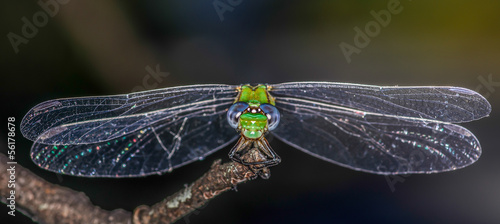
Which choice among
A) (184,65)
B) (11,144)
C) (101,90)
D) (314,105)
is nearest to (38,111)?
(11,144)

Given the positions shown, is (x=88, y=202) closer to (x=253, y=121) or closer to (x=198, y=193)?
(x=198, y=193)

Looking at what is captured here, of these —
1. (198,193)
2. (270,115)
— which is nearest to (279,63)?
(270,115)

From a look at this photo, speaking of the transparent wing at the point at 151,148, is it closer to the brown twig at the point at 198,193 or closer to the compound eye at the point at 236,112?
the compound eye at the point at 236,112

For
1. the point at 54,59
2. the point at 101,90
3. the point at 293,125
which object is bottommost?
the point at 293,125

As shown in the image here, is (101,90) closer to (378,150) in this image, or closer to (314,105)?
(314,105)

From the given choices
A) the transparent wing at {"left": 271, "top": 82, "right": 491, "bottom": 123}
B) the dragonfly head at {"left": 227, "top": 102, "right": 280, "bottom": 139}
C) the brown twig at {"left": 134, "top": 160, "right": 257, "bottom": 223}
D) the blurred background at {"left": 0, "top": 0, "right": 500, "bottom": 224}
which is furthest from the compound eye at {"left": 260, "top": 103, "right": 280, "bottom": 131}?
the blurred background at {"left": 0, "top": 0, "right": 500, "bottom": 224}
